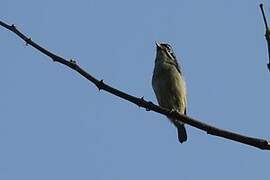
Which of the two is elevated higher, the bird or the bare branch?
the bird

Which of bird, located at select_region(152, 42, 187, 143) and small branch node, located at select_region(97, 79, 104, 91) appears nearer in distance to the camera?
small branch node, located at select_region(97, 79, 104, 91)

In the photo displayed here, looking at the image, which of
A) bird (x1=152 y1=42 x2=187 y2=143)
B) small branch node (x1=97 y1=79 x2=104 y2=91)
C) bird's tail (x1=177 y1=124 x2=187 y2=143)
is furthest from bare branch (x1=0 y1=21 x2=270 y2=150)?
bird's tail (x1=177 y1=124 x2=187 y2=143)

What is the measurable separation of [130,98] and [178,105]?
507cm

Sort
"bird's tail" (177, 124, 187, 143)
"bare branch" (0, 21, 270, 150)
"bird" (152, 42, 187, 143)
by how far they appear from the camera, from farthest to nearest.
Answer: "bird's tail" (177, 124, 187, 143) → "bird" (152, 42, 187, 143) → "bare branch" (0, 21, 270, 150)

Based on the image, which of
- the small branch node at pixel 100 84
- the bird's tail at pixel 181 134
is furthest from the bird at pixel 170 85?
the small branch node at pixel 100 84

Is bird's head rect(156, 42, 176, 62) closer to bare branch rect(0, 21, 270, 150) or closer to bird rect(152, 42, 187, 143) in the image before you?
bird rect(152, 42, 187, 143)

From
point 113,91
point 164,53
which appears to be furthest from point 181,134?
point 113,91

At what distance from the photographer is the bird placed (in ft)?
25.4

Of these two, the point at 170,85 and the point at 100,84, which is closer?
the point at 100,84

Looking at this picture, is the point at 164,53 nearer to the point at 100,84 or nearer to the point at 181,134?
the point at 181,134

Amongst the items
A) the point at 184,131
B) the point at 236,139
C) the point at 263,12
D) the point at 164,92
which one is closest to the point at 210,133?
the point at 236,139

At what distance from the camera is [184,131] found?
27.7ft

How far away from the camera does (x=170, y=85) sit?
7.75 m

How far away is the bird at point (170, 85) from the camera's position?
25.4 ft
